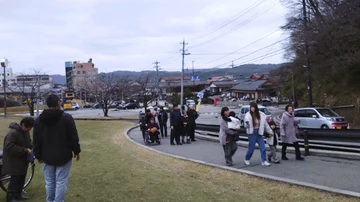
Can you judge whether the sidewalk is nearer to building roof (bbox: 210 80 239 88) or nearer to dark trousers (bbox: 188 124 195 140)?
dark trousers (bbox: 188 124 195 140)

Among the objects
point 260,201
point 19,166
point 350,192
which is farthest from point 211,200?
point 19,166

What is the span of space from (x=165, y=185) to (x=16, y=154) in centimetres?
279

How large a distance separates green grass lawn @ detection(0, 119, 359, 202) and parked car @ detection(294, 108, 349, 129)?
13.3 m

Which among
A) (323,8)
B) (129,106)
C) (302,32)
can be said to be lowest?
(129,106)

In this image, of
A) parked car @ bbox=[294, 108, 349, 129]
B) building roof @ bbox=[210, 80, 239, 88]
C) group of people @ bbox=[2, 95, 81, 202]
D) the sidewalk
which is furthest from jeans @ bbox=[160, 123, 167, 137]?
building roof @ bbox=[210, 80, 239, 88]

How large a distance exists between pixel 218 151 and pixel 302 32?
2327 centimetres

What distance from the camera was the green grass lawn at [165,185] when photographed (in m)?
6.09

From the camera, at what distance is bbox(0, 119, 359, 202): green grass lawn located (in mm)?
6086

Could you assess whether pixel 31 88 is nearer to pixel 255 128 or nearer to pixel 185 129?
pixel 185 129

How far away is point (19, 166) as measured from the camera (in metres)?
5.65

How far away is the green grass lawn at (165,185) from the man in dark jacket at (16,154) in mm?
459

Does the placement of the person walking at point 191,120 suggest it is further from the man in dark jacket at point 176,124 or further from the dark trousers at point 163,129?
the dark trousers at point 163,129

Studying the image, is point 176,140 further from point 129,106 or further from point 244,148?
point 129,106

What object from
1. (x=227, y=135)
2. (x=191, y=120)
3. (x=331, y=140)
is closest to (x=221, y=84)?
(x=191, y=120)
